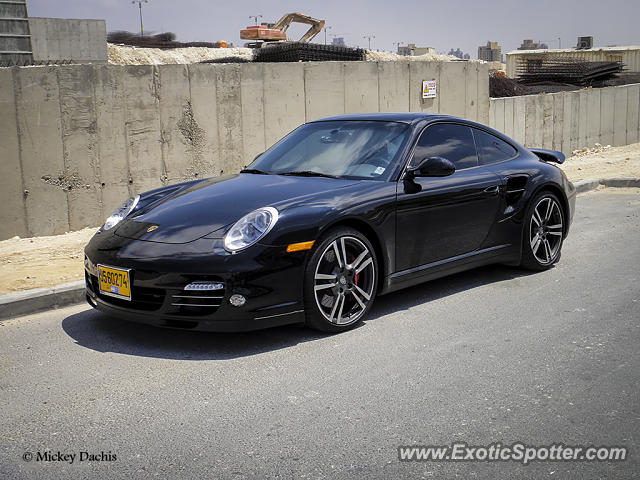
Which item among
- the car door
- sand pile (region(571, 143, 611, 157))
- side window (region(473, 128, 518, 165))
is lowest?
sand pile (region(571, 143, 611, 157))

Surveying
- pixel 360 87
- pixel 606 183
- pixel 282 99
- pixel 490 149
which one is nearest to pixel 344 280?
pixel 490 149

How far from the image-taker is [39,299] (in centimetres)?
586

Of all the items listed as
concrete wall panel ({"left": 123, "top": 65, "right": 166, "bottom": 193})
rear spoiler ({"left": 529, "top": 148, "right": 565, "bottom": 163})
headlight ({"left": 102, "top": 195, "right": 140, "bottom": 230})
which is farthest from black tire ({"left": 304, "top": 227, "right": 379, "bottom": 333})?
concrete wall panel ({"left": 123, "top": 65, "right": 166, "bottom": 193})

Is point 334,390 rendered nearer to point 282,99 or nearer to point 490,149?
point 490,149

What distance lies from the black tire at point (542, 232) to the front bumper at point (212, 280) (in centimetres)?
266

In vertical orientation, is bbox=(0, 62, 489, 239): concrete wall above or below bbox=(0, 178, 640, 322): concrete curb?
above

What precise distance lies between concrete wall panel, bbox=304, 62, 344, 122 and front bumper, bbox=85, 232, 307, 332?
7940mm

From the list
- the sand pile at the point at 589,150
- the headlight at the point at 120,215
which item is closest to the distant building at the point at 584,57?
the sand pile at the point at 589,150

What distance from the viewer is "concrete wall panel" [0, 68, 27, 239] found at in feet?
29.3

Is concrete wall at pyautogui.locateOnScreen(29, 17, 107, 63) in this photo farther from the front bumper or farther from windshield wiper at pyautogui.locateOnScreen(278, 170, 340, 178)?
the front bumper

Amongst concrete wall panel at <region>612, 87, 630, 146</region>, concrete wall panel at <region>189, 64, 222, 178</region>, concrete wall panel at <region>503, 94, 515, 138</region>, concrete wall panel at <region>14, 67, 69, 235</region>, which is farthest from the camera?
concrete wall panel at <region>612, 87, 630, 146</region>

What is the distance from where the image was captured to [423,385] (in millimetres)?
4152

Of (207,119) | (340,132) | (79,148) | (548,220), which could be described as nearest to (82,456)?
(340,132)

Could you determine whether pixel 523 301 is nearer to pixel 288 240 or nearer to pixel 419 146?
pixel 419 146
